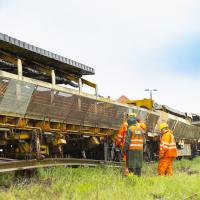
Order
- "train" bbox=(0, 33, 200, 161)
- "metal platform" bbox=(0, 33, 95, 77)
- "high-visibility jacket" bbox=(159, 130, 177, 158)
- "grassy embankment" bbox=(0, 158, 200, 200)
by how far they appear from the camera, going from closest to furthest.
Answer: "grassy embankment" bbox=(0, 158, 200, 200), "train" bbox=(0, 33, 200, 161), "metal platform" bbox=(0, 33, 95, 77), "high-visibility jacket" bbox=(159, 130, 177, 158)

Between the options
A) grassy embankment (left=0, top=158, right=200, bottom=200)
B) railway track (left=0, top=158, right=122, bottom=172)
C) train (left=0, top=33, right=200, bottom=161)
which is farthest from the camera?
train (left=0, top=33, right=200, bottom=161)

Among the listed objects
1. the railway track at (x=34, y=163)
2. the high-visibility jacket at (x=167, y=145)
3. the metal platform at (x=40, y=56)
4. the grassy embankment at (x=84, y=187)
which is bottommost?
the grassy embankment at (x=84, y=187)

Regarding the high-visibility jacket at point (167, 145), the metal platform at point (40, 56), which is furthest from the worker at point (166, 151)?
the metal platform at point (40, 56)

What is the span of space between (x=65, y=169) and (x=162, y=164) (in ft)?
11.4

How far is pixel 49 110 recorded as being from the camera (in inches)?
552

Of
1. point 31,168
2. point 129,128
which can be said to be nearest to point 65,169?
point 31,168

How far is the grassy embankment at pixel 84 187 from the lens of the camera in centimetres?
858

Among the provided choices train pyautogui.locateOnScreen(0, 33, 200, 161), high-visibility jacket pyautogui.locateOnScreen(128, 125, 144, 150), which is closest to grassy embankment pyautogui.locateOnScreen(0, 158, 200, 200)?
train pyautogui.locateOnScreen(0, 33, 200, 161)

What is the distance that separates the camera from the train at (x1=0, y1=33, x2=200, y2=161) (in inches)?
484

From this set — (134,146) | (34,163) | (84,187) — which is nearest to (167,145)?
(134,146)

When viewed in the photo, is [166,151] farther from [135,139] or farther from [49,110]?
[49,110]

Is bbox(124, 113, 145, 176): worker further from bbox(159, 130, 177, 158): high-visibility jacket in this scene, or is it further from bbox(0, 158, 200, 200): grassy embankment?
bbox(159, 130, 177, 158): high-visibility jacket

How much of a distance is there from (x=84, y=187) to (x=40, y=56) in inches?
229

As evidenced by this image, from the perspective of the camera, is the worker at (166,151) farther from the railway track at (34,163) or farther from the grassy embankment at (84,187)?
the grassy embankment at (84,187)
